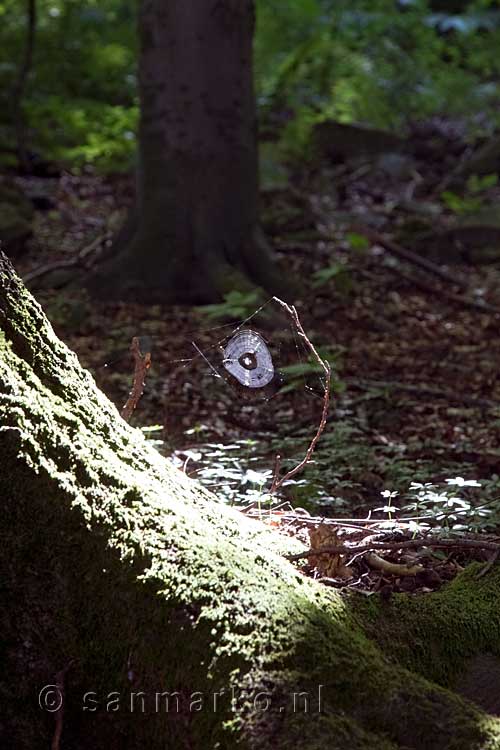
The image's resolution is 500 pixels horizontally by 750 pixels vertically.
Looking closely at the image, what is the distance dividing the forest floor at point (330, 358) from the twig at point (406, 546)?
0.29m

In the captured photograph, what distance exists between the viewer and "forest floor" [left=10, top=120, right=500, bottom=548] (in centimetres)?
378

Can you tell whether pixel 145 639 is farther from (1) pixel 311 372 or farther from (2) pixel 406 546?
(1) pixel 311 372

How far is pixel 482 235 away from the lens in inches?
351

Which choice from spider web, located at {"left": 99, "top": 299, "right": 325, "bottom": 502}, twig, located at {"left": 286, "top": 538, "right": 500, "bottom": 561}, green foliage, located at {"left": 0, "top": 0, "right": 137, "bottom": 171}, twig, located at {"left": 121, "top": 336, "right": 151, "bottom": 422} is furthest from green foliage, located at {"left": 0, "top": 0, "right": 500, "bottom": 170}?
twig, located at {"left": 286, "top": 538, "right": 500, "bottom": 561}

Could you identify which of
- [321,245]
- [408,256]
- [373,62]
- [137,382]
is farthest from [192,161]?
[373,62]

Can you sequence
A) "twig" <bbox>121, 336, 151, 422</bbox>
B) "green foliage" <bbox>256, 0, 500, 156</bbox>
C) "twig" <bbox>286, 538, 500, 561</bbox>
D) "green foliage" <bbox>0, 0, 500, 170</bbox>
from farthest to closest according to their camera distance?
"green foliage" <bbox>256, 0, 500, 156</bbox> < "green foliage" <bbox>0, 0, 500, 170</bbox> < "twig" <bbox>121, 336, 151, 422</bbox> < "twig" <bbox>286, 538, 500, 561</bbox>

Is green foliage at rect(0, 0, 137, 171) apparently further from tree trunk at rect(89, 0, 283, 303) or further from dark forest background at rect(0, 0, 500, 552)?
tree trunk at rect(89, 0, 283, 303)

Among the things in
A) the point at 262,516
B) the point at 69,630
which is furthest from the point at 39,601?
the point at 262,516

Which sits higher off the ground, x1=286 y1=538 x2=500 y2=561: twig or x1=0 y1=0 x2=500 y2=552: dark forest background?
x1=0 y1=0 x2=500 y2=552: dark forest background

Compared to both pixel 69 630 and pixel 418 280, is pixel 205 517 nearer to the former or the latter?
pixel 69 630

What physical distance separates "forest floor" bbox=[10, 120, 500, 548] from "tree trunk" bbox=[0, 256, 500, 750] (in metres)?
1.00

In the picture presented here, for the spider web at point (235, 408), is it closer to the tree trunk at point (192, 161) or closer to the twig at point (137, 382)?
the twig at point (137, 382)

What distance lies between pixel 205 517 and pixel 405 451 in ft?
7.82

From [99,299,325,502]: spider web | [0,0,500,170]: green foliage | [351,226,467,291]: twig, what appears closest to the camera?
[99,299,325,502]: spider web
